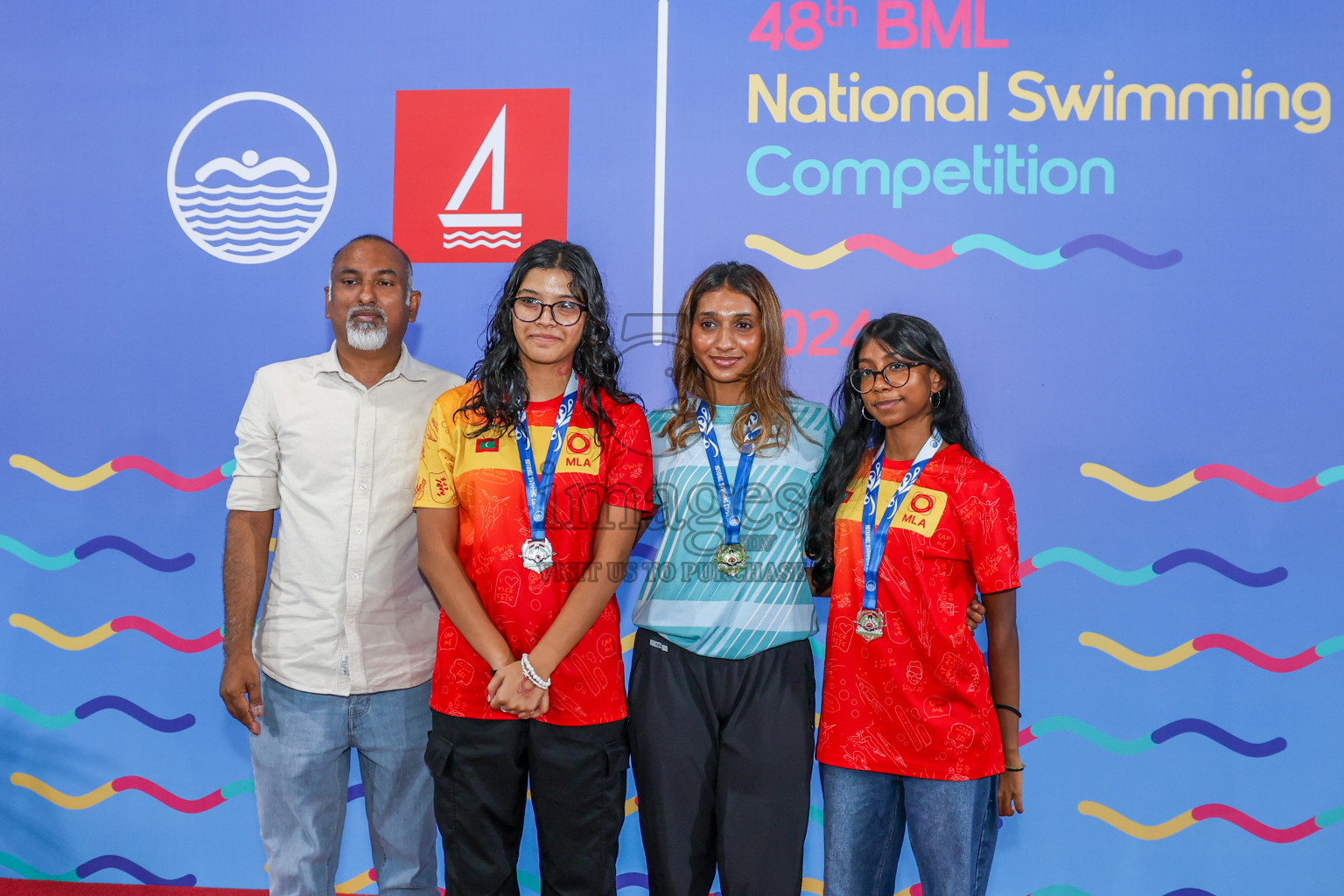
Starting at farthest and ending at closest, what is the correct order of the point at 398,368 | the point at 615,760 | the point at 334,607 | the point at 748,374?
the point at 398,368 < the point at 334,607 < the point at 748,374 < the point at 615,760

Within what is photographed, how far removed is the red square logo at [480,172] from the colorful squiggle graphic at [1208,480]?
1.83 meters

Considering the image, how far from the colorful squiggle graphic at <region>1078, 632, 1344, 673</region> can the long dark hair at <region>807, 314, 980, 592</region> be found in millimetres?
996

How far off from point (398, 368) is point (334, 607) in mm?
626

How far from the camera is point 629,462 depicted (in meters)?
1.94

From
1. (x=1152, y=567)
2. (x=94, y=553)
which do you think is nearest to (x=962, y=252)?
(x=1152, y=567)

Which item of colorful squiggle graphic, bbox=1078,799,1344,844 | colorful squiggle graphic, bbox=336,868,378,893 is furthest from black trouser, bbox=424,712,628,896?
colorful squiggle graphic, bbox=1078,799,1344,844

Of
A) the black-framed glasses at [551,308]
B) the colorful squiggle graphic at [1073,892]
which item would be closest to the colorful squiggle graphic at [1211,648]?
the colorful squiggle graphic at [1073,892]

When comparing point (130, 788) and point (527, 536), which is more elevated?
point (527, 536)

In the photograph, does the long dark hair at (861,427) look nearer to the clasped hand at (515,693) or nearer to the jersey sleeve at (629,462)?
the jersey sleeve at (629,462)

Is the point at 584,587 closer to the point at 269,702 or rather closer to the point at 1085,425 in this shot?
the point at 269,702

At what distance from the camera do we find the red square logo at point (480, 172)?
108 inches

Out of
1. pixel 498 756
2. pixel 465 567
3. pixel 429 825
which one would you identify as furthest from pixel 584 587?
pixel 429 825

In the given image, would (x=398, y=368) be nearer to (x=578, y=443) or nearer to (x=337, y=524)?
(x=337, y=524)

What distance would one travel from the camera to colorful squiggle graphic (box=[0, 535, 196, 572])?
2.85 meters
